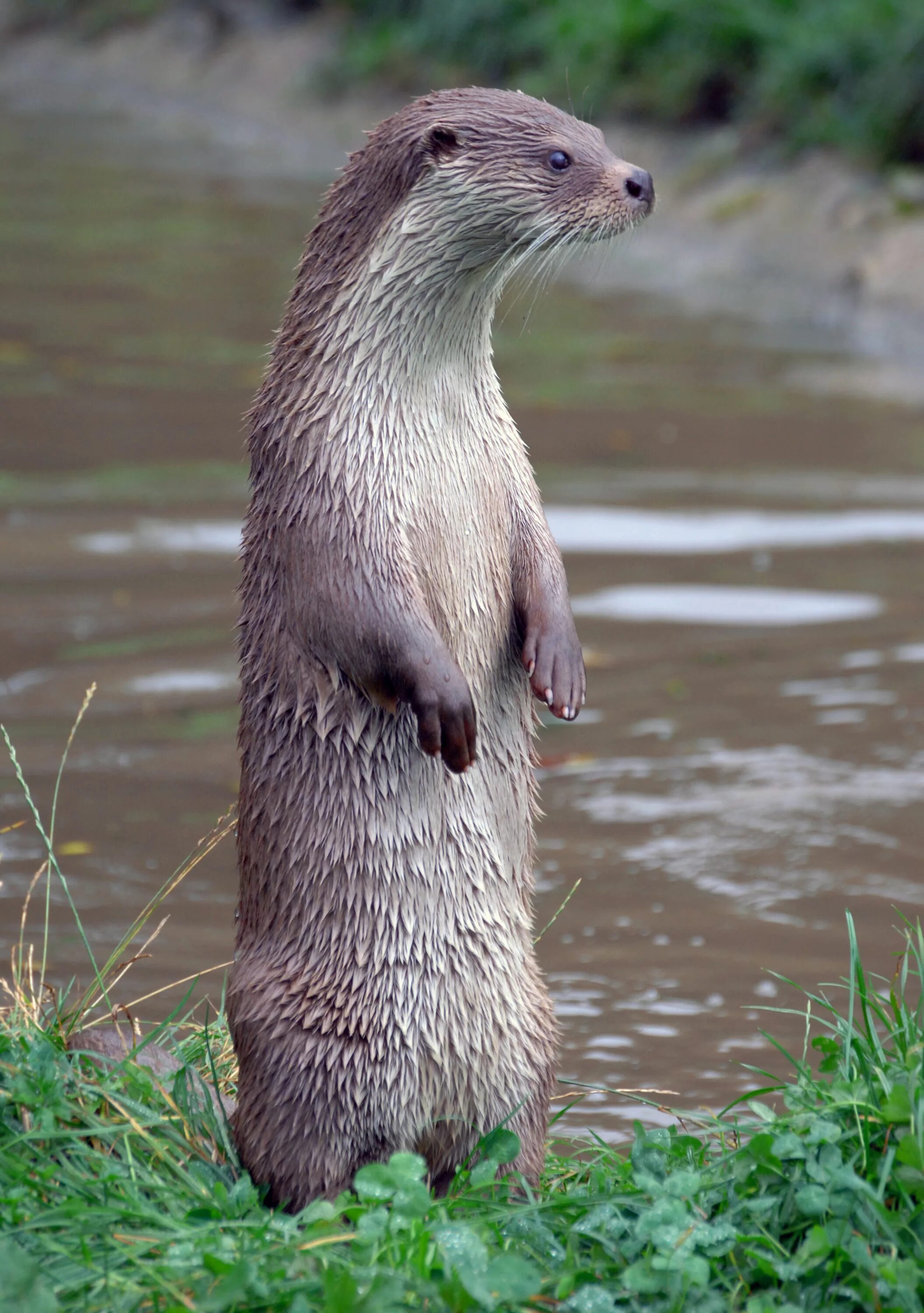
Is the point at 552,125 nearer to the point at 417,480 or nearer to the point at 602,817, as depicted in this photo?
the point at 417,480

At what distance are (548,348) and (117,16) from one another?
1043 cm

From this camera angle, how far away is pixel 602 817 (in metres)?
4.30

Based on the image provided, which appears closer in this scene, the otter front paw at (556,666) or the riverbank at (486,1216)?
the riverbank at (486,1216)

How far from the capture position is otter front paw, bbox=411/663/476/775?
7.88ft

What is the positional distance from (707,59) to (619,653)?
704 centimetres

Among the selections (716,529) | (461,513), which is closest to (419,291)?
(461,513)

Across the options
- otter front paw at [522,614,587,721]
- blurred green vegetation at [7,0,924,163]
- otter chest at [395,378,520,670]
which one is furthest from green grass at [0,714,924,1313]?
blurred green vegetation at [7,0,924,163]

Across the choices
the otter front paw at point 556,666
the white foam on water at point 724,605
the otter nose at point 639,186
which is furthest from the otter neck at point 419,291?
the white foam on water at point 724,605

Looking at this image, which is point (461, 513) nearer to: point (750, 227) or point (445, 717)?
point (445, 717)

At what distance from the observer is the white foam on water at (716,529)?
237 inches

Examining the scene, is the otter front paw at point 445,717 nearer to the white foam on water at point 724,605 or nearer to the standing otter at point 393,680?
the standing otter at point 393,680

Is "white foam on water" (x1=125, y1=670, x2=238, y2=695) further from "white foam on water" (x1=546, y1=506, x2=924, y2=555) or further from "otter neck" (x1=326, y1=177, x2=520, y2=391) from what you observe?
"otter neck" (x1=326, y1=177, x2=520, y2=391)

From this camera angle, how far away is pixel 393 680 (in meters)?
2.45

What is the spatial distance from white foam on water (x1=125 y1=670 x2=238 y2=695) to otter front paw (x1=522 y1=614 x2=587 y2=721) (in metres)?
2.41
